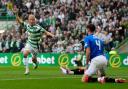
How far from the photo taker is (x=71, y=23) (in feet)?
133

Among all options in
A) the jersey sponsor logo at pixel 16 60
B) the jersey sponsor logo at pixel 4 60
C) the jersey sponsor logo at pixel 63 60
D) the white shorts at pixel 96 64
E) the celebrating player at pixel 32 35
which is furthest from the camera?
the jersey sponsor logo at pixel 4 60

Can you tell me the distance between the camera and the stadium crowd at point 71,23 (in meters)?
38.3

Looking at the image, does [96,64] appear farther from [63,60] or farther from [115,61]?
[63,60]

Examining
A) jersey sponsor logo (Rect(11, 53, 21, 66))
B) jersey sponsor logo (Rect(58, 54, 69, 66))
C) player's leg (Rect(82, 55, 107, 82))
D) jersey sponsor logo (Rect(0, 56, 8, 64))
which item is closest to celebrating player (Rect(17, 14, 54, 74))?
player's leg (Rect(82, 55, 107, 82))

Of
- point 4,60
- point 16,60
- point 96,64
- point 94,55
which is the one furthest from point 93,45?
point 4,60

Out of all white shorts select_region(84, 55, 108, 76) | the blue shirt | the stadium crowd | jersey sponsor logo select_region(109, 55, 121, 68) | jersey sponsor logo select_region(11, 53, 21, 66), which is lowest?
white shorts select_region(84, 55, 108, 76)

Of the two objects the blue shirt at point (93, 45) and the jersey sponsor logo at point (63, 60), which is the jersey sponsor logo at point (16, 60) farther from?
the blue shirt at point (93, 45)

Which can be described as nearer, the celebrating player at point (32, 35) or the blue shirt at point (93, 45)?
the blue shirt at point (93, 45)

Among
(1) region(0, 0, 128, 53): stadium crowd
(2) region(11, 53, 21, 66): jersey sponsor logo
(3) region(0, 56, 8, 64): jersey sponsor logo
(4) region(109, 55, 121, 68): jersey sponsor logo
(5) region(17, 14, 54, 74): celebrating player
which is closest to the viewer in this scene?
(5) region(17, 14, 54, 74): celebrating player

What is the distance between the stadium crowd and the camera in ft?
126

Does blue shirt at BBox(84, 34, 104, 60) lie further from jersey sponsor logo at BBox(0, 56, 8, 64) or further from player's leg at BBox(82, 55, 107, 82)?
jersey sponsor logo at BBox(0, 56, 8, 64)

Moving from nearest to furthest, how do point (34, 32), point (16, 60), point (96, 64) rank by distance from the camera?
1. point (96, 64)
2. point (34, 32)
3. point (16, 60)

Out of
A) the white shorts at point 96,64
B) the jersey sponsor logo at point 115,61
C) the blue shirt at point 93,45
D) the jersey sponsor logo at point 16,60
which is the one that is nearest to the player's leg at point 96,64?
the white shorts at point 96,64

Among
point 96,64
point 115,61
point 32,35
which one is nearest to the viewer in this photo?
point 96,64
